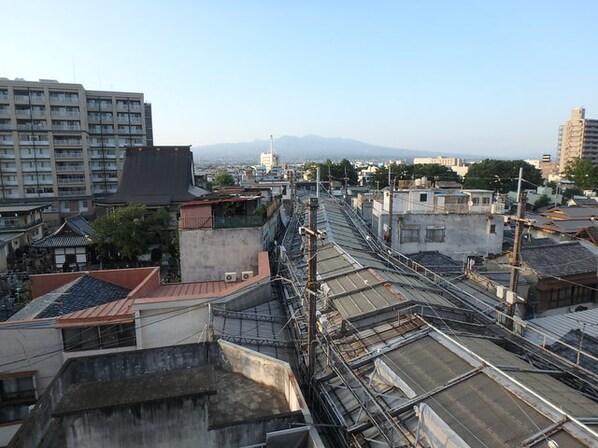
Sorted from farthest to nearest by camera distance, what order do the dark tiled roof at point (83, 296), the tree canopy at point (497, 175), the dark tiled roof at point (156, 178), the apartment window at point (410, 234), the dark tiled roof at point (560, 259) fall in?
the tree canopy at point (497, 175) < the dark tiled roof at point (156, 178) < the apartment window at point (410, 234) < the dark tiled roof at point (560, 259) < the dark tiled roof at point (83, 296)

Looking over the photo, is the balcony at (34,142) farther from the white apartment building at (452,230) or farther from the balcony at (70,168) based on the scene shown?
the white apartment building at (452,230)

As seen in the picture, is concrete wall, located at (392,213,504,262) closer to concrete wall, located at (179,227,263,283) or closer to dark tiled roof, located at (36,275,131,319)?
concrete wall, located at (179,227,263,283)

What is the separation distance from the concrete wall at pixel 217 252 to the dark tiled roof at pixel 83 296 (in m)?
3.31

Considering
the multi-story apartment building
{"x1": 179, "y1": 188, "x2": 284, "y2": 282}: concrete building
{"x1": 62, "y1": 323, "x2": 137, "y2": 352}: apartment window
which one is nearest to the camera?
{"x1": 62, "y1": 323, "x2": 137, "y2": 352}: apartment window

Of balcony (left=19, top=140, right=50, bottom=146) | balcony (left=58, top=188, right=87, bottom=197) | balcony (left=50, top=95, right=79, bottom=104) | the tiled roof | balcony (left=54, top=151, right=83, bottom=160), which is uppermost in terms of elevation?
balcony (left=50, top=95, right=79, bottom=104)

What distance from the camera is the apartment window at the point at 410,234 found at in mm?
30125

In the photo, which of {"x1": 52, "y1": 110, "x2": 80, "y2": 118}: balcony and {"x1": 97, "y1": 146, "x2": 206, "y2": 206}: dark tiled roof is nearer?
{"x1": 97, "y1": 146, "x2": 206, "y2": 206}: dark tiled roof

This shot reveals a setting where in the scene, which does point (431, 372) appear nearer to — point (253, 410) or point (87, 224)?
point (253, 410)

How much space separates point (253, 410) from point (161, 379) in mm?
2285

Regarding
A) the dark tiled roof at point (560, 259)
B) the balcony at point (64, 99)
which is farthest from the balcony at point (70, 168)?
the dark tiled roof at point (560, 259)

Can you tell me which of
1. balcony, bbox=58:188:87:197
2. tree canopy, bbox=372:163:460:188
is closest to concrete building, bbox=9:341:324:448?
balcony, bbox=58:188:87:197

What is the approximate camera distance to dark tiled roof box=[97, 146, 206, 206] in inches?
1718

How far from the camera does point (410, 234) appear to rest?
3030cm

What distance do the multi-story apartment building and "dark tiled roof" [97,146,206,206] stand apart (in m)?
20.4
